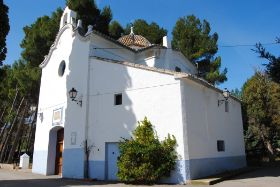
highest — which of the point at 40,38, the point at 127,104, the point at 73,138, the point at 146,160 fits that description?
the point at 40,38

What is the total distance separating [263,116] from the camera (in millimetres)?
22047

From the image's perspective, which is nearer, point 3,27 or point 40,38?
point 3,27

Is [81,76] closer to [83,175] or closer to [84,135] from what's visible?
[84,135]

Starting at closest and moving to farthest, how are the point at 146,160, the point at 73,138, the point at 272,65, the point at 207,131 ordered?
the point at 272,65
the point at 146,160
the point at 207,131
the point at 73,138

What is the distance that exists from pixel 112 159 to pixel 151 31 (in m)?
17.0

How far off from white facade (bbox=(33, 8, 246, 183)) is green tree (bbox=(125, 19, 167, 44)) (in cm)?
871

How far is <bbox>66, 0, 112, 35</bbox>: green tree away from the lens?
24484 mm

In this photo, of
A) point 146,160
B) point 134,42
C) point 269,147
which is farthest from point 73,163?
point 269,147

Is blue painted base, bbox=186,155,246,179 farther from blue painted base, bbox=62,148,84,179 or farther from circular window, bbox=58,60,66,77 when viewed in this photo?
circular window, bbox=58,60,66,77

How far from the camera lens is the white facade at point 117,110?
1244cm

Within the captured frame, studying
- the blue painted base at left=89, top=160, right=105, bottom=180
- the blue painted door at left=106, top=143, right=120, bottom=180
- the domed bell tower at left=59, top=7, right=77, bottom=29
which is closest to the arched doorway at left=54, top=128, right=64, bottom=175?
the blue painted base at left=89, top=160, right=105, bottom=180

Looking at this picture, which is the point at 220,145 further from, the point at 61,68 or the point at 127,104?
the point at 61,68

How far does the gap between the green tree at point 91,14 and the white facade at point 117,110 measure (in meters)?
6.08

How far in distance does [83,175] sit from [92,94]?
4135 millimetres
